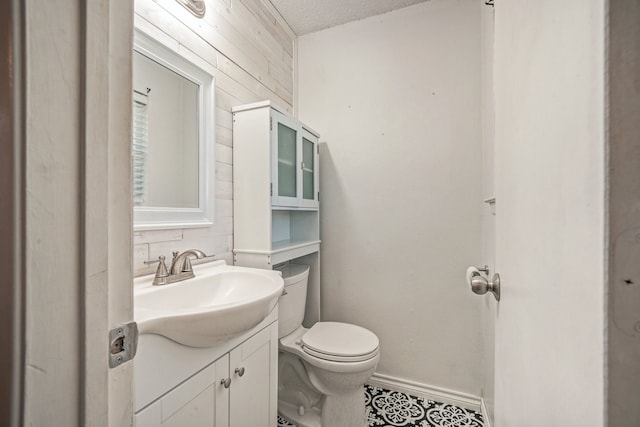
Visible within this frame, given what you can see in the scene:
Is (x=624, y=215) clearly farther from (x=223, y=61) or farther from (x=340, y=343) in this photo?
(x=223, y=61)

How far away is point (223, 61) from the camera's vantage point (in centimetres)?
127

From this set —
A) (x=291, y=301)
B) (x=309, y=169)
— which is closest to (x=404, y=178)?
(x=309, y=169)

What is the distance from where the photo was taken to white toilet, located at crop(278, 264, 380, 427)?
48.5 inches

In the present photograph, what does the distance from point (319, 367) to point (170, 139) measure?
120cm

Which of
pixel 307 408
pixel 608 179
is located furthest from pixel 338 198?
pixel 608 179

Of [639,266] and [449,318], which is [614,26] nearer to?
[639,266]

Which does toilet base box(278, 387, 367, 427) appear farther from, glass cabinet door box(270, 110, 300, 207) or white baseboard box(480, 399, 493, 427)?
glass cabinet door box(270, 110, 300, 207)

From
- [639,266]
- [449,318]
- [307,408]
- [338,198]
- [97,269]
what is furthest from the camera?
[338,198]

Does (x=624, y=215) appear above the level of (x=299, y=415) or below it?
above

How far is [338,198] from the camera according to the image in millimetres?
1783

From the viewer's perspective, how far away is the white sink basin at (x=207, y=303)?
63 cm

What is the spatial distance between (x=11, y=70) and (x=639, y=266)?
1.85 ft

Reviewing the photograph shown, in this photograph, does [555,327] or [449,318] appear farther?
[449,318]

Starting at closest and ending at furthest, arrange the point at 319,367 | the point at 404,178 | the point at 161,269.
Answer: the point at 161,269 → the point at 319,367 → the point at 404,178
